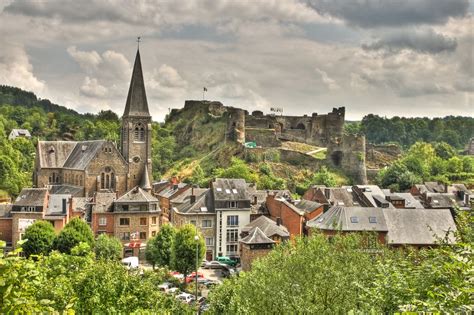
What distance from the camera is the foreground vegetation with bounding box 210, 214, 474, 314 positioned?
12.0 m

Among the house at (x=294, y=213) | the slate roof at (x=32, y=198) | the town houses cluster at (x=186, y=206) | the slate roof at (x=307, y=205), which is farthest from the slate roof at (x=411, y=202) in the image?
the slate roof at (x=32, y=198)

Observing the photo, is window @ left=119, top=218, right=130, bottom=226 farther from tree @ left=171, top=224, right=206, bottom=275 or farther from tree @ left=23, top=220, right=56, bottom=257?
tree @ left=171, top=224, right=206, bottom=275

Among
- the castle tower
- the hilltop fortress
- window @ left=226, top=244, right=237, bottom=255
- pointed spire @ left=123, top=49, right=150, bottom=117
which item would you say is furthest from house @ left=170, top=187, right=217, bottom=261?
the hilltop fortress

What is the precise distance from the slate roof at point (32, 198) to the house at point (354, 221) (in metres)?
26.2

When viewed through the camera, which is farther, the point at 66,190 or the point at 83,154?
the point at 83,154

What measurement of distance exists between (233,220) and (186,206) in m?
4.91

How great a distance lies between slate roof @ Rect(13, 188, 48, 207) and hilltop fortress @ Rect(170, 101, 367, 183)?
4675 centimetres

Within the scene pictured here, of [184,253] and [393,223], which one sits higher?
[393,223]

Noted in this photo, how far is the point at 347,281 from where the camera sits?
782 inches

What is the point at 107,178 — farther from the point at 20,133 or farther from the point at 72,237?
the point at 20,133

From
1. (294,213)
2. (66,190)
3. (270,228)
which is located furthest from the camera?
(66,190)

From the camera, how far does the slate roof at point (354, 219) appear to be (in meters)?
41.3

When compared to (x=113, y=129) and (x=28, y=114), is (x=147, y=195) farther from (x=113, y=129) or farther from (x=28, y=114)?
(x=28, y=114)

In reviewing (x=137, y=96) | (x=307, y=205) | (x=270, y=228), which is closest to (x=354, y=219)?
(x=270, y=228)
